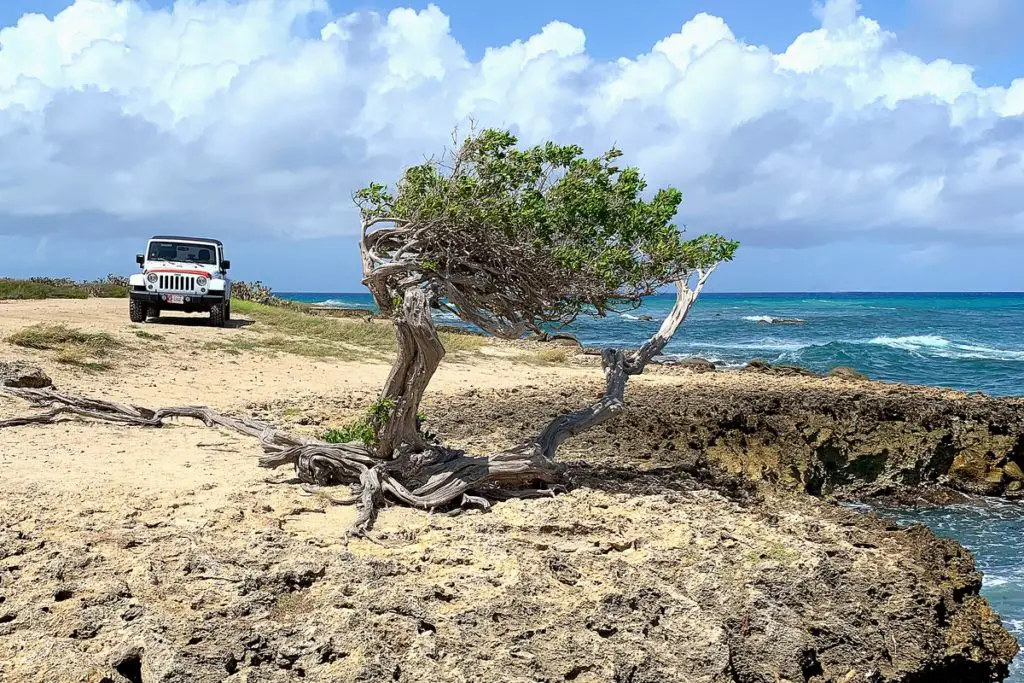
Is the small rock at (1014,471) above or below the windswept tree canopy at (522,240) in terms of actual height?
below

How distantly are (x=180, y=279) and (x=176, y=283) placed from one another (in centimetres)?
14

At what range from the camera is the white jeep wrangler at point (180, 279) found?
2088cm

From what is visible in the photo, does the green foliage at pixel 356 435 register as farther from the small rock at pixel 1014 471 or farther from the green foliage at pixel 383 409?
the small rock at pixel 1014 471

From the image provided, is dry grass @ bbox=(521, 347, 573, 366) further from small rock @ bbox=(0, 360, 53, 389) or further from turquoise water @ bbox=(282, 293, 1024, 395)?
small rock @ bbox=(0, 360, 53, 389)

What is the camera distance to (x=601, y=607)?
5730mm

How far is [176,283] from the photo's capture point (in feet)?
69.2

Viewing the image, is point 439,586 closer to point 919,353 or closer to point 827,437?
point 827,437

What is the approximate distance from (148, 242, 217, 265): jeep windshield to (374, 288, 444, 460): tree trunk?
14990mm

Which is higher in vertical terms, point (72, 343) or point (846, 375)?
point (72, 343)

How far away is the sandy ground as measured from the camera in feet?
17.0

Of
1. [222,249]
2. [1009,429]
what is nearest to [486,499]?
[1009,429]

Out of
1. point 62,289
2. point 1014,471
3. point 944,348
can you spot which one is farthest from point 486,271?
point 944,348

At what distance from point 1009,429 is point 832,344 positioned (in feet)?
85.8

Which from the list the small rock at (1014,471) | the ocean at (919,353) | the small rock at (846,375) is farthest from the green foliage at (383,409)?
the small rock at (846,375)
